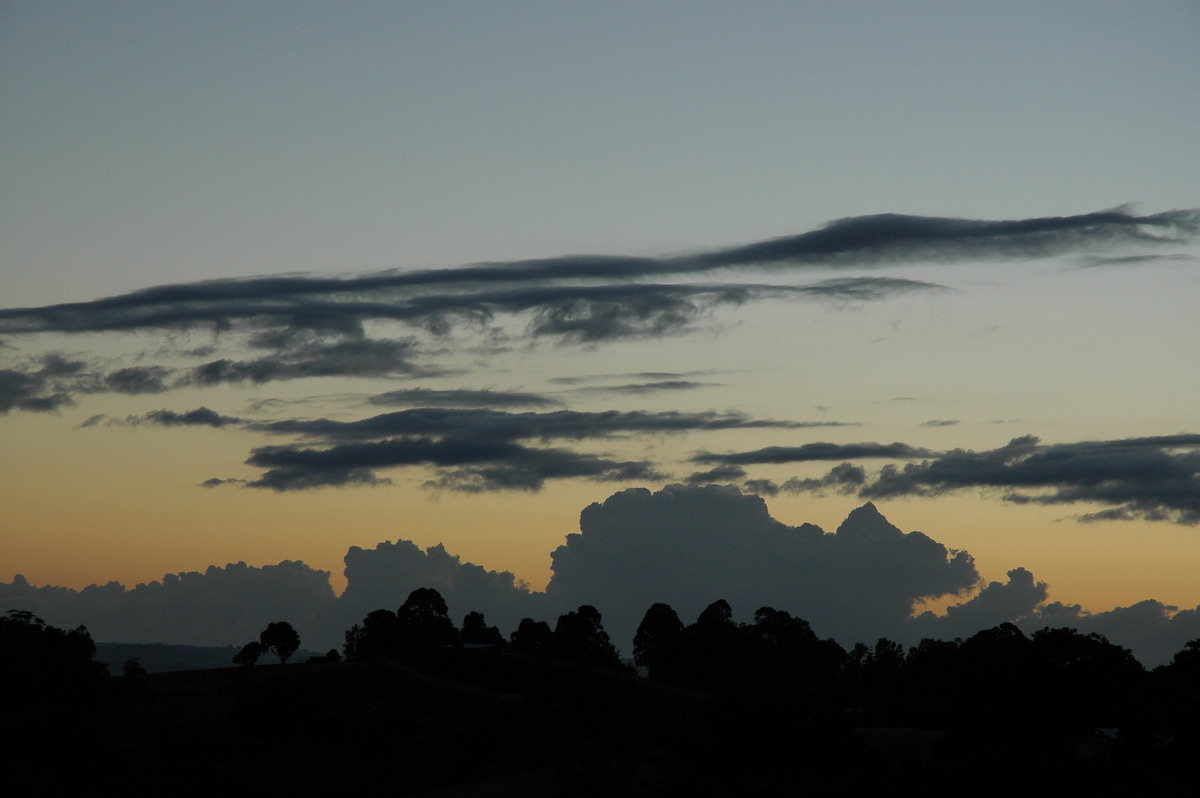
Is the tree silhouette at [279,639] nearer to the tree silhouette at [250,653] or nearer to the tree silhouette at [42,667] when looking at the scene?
the tree silhouette at [250,653]

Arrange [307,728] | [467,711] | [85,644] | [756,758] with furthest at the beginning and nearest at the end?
1. [467,711]
2. [85,644]
3. [307,728]
4. [756,758]

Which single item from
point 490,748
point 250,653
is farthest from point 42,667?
point 250,653

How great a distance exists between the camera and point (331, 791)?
87500 mm

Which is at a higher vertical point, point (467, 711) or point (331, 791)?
point (331, 791)

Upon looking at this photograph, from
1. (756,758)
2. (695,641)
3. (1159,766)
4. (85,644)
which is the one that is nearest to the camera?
(1159,766)

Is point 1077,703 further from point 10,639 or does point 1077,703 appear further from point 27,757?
point 10,639

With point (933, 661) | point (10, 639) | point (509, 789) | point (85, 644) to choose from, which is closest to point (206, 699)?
point (85, 644)

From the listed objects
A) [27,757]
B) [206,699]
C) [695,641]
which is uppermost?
[27,757]

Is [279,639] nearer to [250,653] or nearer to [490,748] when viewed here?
[250,653]

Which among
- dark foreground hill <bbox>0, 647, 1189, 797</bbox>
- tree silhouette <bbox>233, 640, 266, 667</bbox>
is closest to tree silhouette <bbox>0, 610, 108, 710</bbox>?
dark foreground hill <bbox>0, 647, 1189, 797</bbox>

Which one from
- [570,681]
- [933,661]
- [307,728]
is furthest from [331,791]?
[933,661]

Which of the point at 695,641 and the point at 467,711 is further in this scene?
the point at 695,641

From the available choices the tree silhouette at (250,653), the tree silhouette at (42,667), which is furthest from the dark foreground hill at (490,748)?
the tree silhouette at (250,653)

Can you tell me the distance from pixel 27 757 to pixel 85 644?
112 feet
